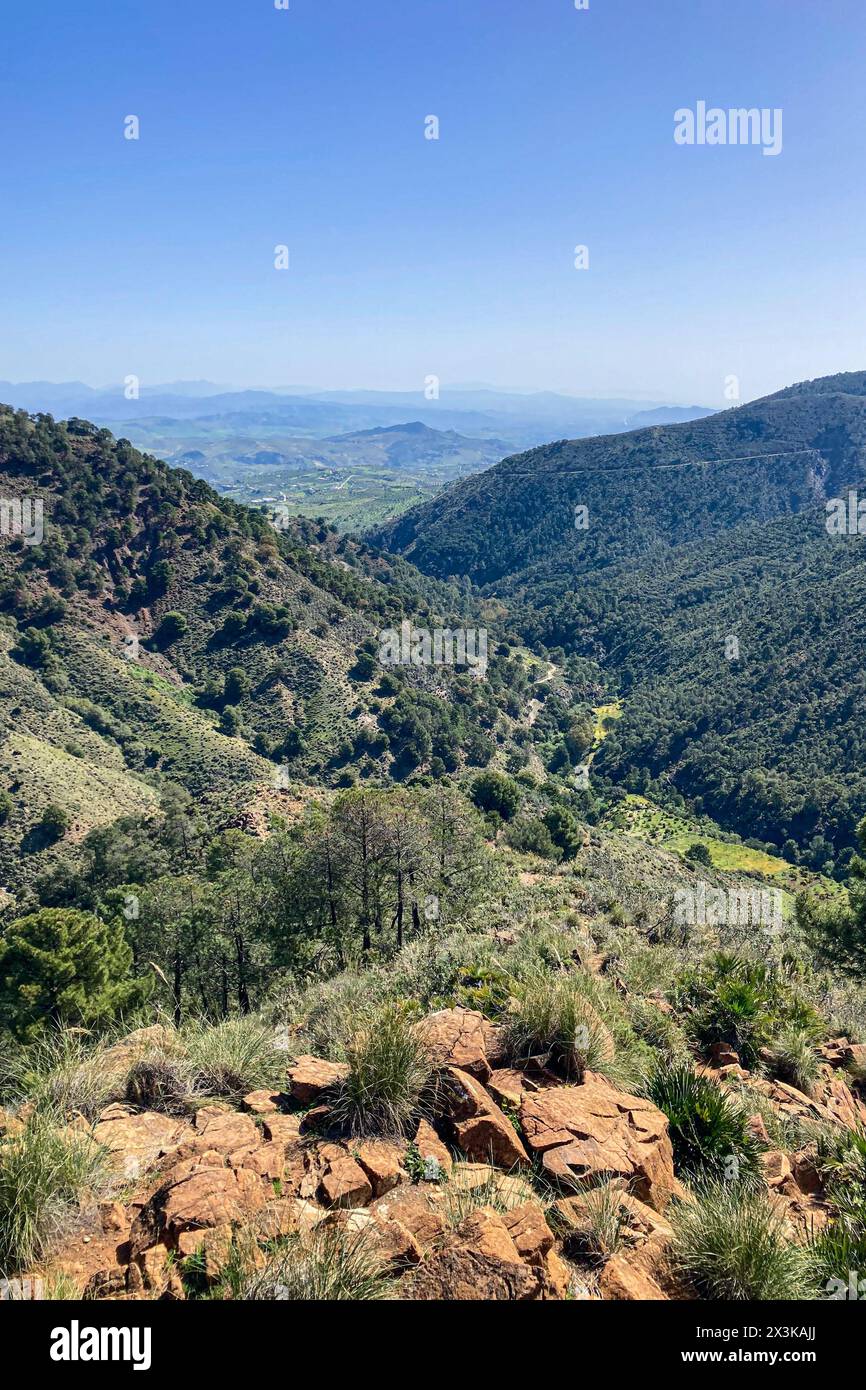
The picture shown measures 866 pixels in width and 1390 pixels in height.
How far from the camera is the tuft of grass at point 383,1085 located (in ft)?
16.2

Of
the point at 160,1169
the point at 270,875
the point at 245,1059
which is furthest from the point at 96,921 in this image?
the point at 160,1169

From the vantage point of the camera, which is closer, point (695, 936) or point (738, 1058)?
point (738, 1058)

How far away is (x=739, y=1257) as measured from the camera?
3.64 metres

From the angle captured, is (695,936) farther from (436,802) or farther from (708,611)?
(708,611)

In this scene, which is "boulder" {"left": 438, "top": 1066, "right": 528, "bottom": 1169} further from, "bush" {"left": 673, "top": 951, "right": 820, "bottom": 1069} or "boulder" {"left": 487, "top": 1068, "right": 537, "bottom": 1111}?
"bush" {"left": 673, "top": 951, "right": 820, "bottom": 1069}

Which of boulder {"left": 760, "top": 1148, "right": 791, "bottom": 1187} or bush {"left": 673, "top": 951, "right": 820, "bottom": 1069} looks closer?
boulder {"left": 760, "top": 1148, "right": 791, "bottom": 1187}

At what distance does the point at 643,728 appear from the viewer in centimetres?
8831

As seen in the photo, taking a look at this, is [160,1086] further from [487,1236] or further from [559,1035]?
[559,1035]

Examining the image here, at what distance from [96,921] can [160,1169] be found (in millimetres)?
16131

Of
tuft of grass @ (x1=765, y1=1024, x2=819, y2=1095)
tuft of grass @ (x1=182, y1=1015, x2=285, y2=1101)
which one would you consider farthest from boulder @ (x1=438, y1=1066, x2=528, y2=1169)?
tuft of grass @ (x1=765, y1=1024, x2=819, y2=1095)

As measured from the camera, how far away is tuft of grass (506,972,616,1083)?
6.03 metres

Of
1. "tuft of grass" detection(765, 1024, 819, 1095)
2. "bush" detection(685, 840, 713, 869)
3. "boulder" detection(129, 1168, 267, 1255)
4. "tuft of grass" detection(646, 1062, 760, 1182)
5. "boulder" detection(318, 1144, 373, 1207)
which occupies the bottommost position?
"bush" detection(685, 840, 713, 869)

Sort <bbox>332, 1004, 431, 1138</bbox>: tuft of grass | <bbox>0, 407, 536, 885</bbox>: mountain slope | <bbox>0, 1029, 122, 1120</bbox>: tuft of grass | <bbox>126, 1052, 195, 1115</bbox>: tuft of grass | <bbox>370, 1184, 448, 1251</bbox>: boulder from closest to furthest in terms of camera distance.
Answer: <bbox>370, 1184, 448, 1251</bbox>: boulder, <bbox>332, 1004, 431, 1138</bbox>: tuft of grass, <bbox>0, 1029, 122, 1120</bbox>: tuft of grass, <bbox>126, 1052, 195, 1115</bbox>: tuft of grass, <bbox>0, 407, 536, 885</bbox>: mountain slope

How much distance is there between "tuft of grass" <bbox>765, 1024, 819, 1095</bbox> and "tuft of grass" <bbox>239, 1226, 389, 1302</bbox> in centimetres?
564
